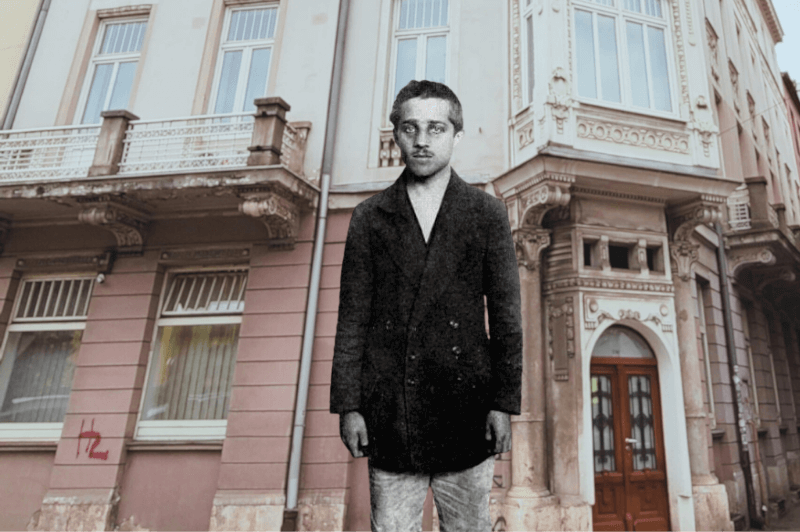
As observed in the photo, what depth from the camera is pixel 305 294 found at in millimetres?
7508

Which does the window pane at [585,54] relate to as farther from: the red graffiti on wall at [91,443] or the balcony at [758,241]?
the red graffiti on wall at [91,443]

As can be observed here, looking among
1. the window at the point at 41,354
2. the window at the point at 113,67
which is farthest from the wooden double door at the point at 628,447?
the window at the point at 113,67

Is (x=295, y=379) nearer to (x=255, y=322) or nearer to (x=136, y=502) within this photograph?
(x=255, y=322)

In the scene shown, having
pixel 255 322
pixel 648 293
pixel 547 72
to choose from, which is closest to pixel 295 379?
pixel 255 322

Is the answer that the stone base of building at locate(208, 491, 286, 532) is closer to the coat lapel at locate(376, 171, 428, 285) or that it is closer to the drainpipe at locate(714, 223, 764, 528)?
the coat lapel at locate(376, 171, 428, 285)

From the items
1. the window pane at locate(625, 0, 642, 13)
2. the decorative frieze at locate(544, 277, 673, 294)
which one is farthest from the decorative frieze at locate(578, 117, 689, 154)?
the window pane at locate(625, 0, 642, 13)

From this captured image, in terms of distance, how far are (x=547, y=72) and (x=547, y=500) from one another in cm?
561

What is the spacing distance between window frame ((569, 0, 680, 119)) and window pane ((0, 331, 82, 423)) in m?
8.64

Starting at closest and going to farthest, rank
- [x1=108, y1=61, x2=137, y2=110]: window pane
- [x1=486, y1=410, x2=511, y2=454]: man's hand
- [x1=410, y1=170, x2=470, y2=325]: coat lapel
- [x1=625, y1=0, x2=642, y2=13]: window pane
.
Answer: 1. [x1=486, y1=410, x2=511, y2=454]: man's hand
2. [x1=410, y1=170, x2=470, y2=325]: coat lapel
3. [x1=625, y1=0, x2=642, y2=13]: window pane
4. [x1=108, y1=61, x2=137, y2=110]: window pane

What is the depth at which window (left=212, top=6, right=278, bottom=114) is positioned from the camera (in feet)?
29.3

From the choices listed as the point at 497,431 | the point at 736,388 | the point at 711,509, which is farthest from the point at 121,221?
the point at 736,388

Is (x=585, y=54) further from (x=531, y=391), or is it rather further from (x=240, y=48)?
(x=240, y=48)

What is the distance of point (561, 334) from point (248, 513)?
15.3 feet

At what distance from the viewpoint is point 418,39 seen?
879cm
